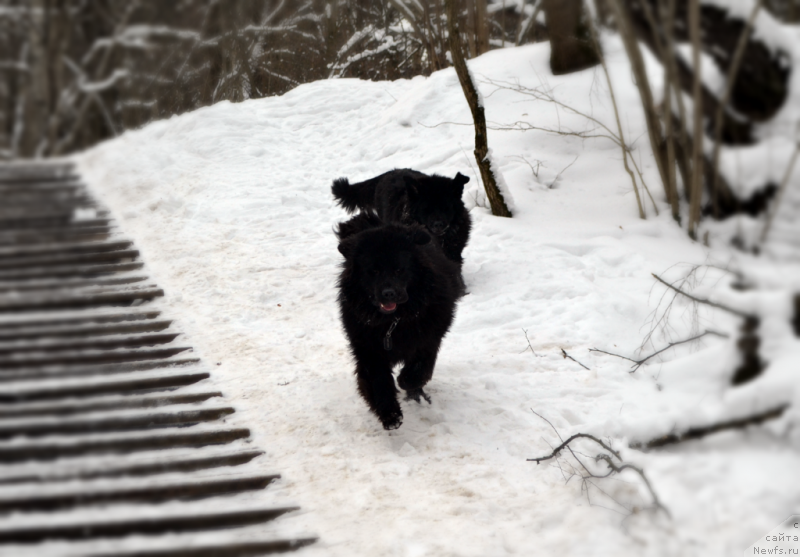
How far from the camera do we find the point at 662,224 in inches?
289

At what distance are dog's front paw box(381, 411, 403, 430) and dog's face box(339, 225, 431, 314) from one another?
701 mm

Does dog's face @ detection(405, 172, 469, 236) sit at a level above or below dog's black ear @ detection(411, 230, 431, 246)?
below

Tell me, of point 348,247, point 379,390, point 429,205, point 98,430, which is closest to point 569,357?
point 379,390

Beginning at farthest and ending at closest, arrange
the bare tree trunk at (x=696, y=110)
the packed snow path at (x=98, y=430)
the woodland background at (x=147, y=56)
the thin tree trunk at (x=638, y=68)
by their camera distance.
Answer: the woodland background at (x=147, y=56) → the thin tree trunk at (x=638, y=68) → the bare tree trunk at (x=696, y=110) → the packed snow path at (x=98, y=430)

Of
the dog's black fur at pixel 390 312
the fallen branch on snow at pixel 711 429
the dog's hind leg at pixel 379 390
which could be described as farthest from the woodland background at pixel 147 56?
the dog's hind leg at pixel 379 390

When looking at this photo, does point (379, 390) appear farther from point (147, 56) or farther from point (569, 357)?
point (147, 56)

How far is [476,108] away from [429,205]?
6.21 feet

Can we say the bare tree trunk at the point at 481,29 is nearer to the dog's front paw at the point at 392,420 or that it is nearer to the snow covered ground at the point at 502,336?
the snow covered ground at the point at 502,336

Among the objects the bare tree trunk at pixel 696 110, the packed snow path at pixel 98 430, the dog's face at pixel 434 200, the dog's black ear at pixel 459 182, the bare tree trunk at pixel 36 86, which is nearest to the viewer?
the packed snow path at pixel 98 430

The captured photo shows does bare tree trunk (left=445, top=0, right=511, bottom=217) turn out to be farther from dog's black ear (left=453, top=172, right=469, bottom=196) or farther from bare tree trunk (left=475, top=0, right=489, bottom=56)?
bare tree trunk (left=475, top=0, right=489, bottom=56)

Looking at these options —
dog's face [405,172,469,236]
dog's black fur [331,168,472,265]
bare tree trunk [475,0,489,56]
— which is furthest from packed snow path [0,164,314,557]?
bare tree trunk [475,0,489,56]

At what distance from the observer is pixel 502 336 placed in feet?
19.2

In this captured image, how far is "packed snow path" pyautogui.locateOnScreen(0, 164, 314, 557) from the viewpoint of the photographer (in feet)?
7.45

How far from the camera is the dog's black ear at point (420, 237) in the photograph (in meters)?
4.70
